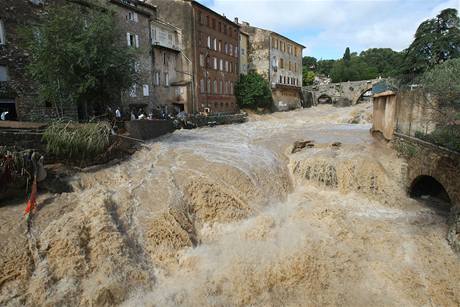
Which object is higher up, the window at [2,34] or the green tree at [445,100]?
the window at [2,34]

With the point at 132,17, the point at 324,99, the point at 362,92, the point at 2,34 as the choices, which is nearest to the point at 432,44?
the point at 362,92

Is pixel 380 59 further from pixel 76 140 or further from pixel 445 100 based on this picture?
pixel 76 140

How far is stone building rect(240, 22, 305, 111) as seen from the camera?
4653cm

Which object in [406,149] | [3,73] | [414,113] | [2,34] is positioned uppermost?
[2,34]

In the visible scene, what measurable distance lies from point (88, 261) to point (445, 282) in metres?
8.58

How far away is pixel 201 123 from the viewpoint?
27.9 m

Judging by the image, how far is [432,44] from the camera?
104ft

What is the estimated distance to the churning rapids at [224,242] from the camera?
736cm

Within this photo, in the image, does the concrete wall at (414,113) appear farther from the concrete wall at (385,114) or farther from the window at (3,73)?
the window at (3,73)

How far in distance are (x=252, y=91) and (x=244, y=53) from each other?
7.00 meters

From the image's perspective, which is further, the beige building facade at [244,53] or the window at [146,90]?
the beige building facade at [244,53]

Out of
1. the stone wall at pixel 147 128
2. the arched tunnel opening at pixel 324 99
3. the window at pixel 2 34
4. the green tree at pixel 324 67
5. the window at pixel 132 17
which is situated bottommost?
the stone wall at pixel 147 128

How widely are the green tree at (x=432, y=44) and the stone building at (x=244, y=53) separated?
788 inches

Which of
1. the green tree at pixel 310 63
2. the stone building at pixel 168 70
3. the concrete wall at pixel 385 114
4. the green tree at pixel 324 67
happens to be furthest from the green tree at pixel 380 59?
the concrete wall at pixel 385 114
